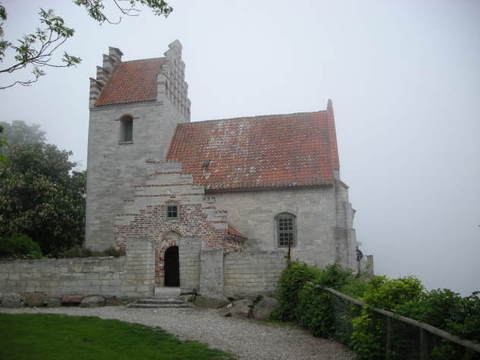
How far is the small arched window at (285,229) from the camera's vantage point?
933 inches

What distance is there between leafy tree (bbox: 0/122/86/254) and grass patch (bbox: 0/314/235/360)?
17825mm

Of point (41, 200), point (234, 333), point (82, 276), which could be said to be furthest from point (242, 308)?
point (41, 200)

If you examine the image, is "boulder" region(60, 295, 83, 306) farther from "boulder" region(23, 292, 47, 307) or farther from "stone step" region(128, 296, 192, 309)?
"stone step" region(128, 296, 192, 309)

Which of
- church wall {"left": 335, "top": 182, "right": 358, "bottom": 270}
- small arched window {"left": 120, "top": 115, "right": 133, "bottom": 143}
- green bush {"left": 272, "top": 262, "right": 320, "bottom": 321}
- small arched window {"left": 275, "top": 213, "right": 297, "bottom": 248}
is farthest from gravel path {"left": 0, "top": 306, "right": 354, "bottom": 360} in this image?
small arched window {"left": 120, "top": 115, "right": 133, "bottom": 143}

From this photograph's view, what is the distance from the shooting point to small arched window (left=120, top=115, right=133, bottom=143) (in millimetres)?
28031

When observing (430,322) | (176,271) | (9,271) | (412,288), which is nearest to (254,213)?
(176,271)

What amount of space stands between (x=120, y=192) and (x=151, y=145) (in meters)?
3.35

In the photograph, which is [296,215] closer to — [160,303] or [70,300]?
[160,303]

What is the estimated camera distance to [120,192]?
87.7ft

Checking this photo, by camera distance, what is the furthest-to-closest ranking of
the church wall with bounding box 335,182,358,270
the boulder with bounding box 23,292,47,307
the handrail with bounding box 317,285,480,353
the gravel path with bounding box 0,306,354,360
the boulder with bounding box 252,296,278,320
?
the church wall with bounding box 335,182,358,270 < the boulder with bounding box 23,292,47,307 < the boulder with bounding box 252,296,278,320 < the gravel path with bounding box 0,306,354,360 < the handrail with bounding box 317,285,480,353

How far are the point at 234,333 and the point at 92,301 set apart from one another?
701cm

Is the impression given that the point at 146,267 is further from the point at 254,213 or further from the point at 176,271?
the point at 254,213

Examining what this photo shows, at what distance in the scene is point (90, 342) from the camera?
10.2m

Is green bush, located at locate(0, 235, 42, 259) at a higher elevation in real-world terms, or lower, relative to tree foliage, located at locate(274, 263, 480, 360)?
higher
